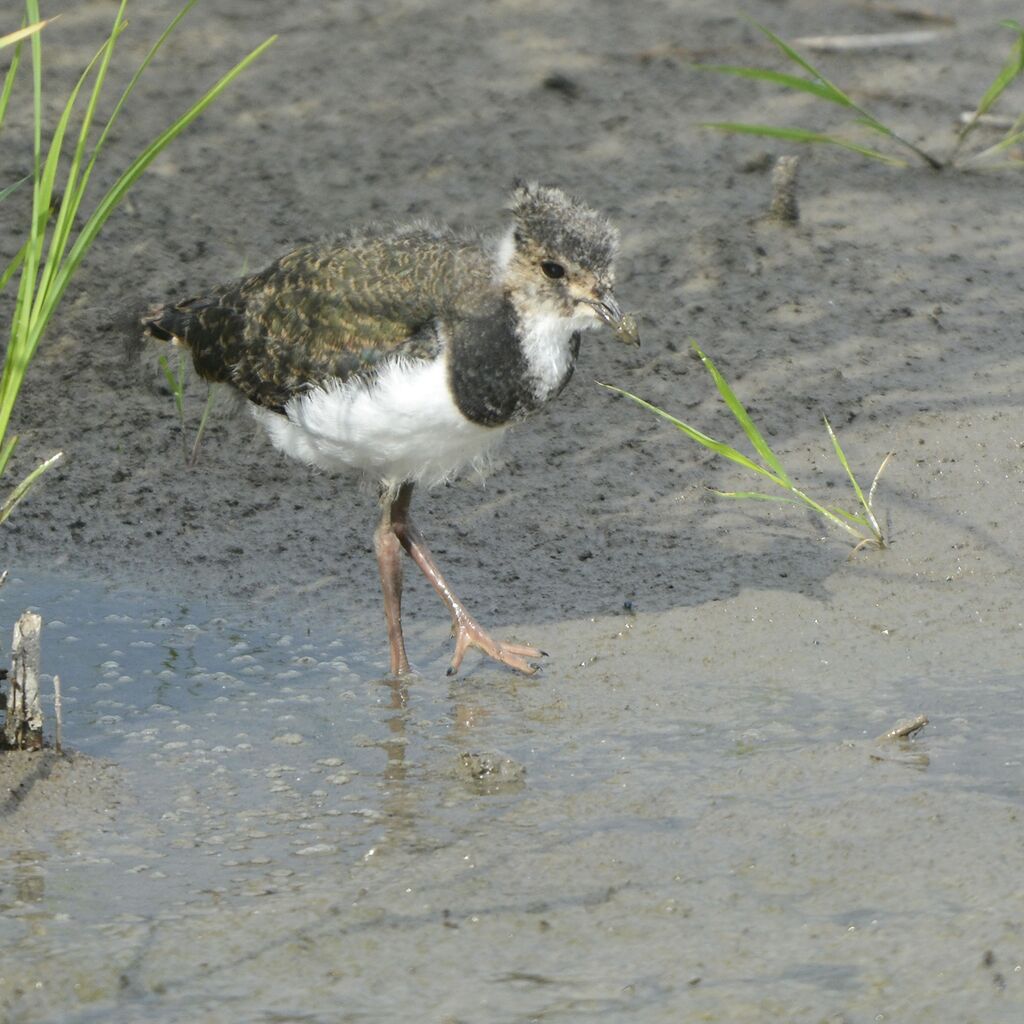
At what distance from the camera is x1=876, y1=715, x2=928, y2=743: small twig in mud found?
189 inches

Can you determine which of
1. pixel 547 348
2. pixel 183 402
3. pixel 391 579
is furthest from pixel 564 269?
pixel 183 402

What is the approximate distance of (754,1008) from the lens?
371 cm

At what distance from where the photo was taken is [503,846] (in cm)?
443

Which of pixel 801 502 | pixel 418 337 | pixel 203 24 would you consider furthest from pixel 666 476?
pixel 203 24

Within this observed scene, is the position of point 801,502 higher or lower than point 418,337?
lower

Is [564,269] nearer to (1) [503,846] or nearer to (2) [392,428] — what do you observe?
(2) [392,428]

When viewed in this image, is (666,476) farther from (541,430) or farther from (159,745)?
(159,745)

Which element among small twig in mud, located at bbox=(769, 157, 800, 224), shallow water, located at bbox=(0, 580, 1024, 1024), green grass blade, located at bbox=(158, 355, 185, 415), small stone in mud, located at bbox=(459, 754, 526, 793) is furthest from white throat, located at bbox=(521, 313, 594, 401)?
small twig in mud, located at bbox=(769, 157, 800, 224)

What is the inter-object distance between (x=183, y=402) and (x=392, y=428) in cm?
170

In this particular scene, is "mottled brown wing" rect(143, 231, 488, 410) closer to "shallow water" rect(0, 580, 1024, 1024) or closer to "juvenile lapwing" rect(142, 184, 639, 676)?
"juvenile lapwing" rect(142, 184, 639, 676)

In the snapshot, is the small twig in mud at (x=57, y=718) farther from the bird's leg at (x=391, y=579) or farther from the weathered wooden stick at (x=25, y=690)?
the bird's leg at (x=391, y=579)

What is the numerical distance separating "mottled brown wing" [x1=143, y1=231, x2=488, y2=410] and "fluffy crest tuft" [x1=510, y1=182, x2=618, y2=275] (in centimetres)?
21

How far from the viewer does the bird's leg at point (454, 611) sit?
5559mm

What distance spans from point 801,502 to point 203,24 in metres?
4.47
